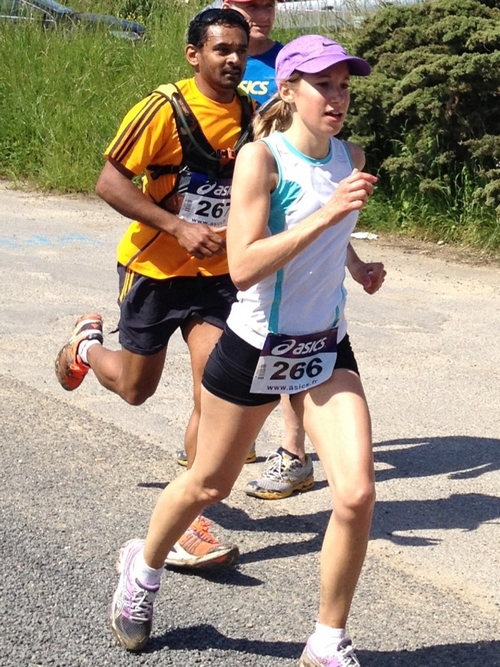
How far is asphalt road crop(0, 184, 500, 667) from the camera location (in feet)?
12.7

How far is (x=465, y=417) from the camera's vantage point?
21.2 feet

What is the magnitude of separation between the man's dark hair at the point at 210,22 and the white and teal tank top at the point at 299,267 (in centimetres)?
130

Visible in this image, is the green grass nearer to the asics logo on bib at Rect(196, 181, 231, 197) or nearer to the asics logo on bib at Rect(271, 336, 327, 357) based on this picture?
the asics logo on bib at Rect(196, 181, 231, 197)

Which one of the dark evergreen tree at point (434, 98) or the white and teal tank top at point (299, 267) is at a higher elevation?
the white and teal tank top at point (299, 267)

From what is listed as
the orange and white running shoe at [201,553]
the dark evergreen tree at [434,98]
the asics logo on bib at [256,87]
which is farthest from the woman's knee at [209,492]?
the dark evergreen tree at [434,98]

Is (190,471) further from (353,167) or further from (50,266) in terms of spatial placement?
(50,266)

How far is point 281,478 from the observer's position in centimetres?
527

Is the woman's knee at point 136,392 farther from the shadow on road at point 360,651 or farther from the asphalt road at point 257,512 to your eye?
the shadow on road at point 360,651

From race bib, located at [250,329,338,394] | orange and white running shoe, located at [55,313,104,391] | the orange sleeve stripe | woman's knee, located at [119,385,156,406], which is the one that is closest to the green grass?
orange and white running shoe, located at [55,313,104,391]

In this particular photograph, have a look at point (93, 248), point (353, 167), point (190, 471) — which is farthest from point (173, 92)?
point (93, 248)

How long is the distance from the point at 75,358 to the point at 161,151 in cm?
134

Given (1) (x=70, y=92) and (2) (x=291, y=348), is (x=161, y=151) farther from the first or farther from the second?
(1) (x=70, y=92)

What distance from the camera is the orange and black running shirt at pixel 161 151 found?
4.68m

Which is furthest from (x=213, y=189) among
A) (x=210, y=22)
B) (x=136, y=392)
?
(x=136, y=392)
